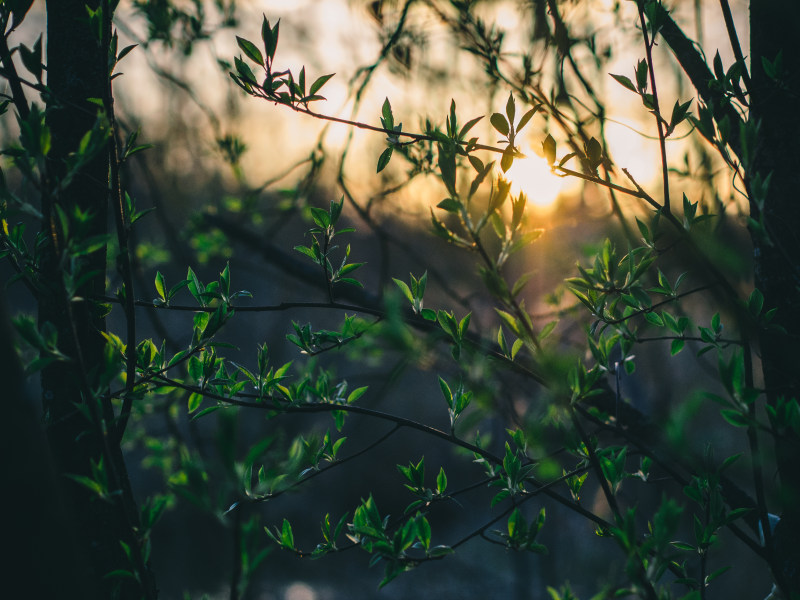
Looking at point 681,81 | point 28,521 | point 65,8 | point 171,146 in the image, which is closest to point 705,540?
point 28,521

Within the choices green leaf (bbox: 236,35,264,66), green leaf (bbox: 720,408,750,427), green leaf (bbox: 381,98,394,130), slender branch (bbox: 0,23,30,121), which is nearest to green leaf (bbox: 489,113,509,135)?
green leaf (bbox: 381,98,394,130)

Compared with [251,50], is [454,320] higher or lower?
lower

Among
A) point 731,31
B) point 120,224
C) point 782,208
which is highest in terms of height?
point 731,31

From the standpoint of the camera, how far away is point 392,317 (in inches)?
25.4

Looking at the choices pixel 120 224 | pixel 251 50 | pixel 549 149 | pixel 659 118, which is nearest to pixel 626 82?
pixel 659 118

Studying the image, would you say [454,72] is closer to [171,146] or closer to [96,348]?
[171,146]

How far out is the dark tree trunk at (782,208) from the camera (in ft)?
3.86

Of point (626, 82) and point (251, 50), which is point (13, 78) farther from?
point (626, 82)

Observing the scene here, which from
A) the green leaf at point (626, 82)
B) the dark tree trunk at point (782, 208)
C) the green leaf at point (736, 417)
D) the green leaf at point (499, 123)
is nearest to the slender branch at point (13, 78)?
the green leaf at point (499, 123)

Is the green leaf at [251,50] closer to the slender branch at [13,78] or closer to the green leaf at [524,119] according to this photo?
the slender branch at [13,78]

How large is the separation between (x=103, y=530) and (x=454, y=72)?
3398 mm

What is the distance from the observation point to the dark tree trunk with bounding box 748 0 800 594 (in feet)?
3.86

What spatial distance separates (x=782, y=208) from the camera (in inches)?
47.9

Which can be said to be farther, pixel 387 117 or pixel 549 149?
pixel 387 117
